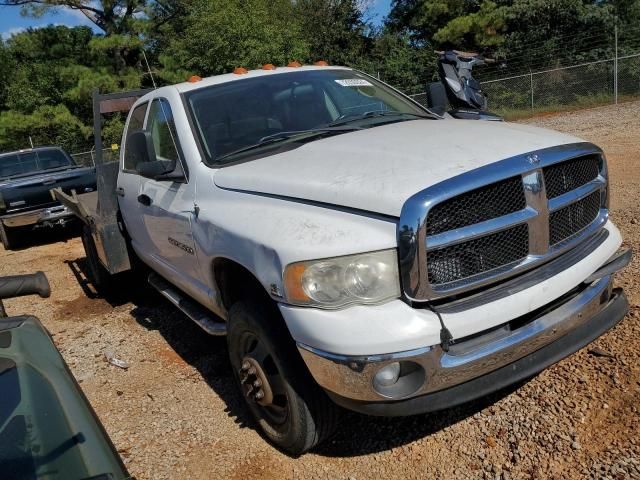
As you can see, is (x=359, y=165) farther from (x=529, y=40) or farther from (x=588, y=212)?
(x=529, y=40)

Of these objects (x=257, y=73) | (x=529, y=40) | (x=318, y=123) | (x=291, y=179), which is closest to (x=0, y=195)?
(x=257, y=73)

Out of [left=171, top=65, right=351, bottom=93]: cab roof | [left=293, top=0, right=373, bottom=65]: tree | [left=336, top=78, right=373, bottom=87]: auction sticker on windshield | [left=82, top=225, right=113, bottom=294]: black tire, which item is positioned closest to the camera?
[left=171, top=65, right=351, bottom=93]: cab roof

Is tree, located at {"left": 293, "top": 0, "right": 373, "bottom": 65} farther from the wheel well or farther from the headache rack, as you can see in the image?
the wheel well

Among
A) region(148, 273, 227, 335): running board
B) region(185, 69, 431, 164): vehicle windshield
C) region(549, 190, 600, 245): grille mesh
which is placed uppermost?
region(185, 69, 431, 164): vehicle windshield

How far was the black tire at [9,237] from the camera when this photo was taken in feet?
31.5

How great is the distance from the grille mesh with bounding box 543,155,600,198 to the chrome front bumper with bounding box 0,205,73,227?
8184 mm

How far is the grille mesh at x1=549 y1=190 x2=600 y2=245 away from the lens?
2672 millimetres

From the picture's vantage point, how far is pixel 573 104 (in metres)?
19.8

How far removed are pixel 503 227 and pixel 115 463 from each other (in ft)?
5.69

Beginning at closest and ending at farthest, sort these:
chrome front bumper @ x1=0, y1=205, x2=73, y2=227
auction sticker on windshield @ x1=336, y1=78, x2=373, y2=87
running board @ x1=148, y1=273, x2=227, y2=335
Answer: running board @ x1=148, y1=273, x2=227, y2=335 → auction sticker on windshield @ x1=336, y1=78, x2=373, y2=87 → chrome front bumper @ x1=0, y1=205, x2=73, y2=227

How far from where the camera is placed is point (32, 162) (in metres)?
10.7

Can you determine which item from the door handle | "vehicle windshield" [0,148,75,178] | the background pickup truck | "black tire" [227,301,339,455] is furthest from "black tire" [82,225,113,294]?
"vehicle windshield" [0,148,75,178]

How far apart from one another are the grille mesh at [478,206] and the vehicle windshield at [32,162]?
9697mm

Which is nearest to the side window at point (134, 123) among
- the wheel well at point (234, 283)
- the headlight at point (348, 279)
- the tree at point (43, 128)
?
the wheel well at point (234, 283)
